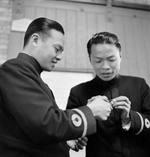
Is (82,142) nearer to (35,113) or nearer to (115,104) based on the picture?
(115,104)

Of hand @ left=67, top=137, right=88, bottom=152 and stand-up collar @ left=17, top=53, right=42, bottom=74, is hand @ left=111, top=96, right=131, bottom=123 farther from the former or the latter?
stand-up collar @ left=17, top=53, right=42, bottom=74

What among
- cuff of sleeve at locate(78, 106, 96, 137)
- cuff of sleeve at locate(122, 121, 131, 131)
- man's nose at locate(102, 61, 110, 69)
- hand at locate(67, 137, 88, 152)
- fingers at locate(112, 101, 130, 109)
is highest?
man's nose at locate(102, 61, 110, 69)

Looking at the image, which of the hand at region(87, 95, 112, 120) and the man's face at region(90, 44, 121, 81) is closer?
the hand at region(87, 95, 112, 120)

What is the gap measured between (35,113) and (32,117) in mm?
16

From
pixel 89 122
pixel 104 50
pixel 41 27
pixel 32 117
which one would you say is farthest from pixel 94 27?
pixel 32 117

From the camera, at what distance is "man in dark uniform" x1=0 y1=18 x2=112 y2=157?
2.55 ft

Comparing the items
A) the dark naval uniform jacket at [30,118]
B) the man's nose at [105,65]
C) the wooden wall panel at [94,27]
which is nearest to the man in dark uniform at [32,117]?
the dark naval uniform jacket at [30,118]

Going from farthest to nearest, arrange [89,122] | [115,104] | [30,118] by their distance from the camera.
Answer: [115,104] → [89,122] → [30,118]

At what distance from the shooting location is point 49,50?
40.0 inches

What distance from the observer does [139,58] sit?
2.71 metres

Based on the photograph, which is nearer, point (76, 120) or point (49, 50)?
point (76, 120)

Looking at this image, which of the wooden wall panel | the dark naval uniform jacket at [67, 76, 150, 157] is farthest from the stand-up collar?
the wooden wall panel

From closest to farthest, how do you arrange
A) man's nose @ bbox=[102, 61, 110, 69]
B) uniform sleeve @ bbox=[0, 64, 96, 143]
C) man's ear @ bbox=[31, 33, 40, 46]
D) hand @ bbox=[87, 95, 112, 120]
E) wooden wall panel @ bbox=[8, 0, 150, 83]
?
uniform sleeve @ bbox=[0, 64, 96, 143] < hand @ bbox=[87, 95, 112, 120] < man's ear @ bbox=[31, 33, 40, 46] < man's nose @ bbox=[102, 61, 110, 69] < wooden wall panel @ bbox=[8, 0, 150, 83]

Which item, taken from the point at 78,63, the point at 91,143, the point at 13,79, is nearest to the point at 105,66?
the point at 91,143
